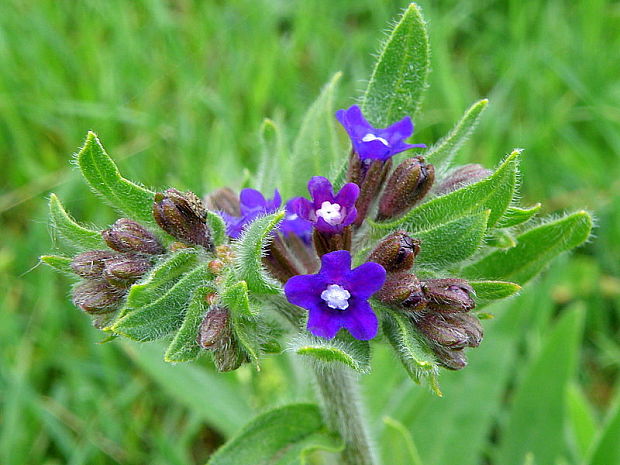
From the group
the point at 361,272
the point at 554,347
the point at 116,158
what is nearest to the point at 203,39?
the point at 116,158

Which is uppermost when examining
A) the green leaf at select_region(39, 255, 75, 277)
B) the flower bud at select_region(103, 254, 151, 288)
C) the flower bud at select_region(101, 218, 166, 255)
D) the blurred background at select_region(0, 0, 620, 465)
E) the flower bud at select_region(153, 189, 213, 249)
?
the flower bud at select_region(153, 189, 213, 249)

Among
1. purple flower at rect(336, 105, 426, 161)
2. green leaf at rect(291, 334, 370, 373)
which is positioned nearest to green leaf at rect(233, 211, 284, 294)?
green leaf at rect(291, 334, 370, 373)

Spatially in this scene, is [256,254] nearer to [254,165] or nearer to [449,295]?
[449,295]

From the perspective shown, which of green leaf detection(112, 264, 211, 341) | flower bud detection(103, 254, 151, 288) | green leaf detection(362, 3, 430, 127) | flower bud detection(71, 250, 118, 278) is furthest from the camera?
green leaf detection(362, 3, 430, 127)

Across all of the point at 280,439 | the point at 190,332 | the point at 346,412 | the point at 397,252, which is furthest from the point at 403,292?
the point at 280,439

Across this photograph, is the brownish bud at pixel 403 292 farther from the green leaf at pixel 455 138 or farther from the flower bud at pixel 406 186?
the green leaf at pixel 455 138

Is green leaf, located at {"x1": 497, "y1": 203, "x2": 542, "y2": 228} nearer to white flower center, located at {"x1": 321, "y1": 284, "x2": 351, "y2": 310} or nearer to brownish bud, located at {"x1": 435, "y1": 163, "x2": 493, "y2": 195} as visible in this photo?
brownish bud, located at {"x1": 435, "y1": 163, "x2": 493, "y2": 195}
